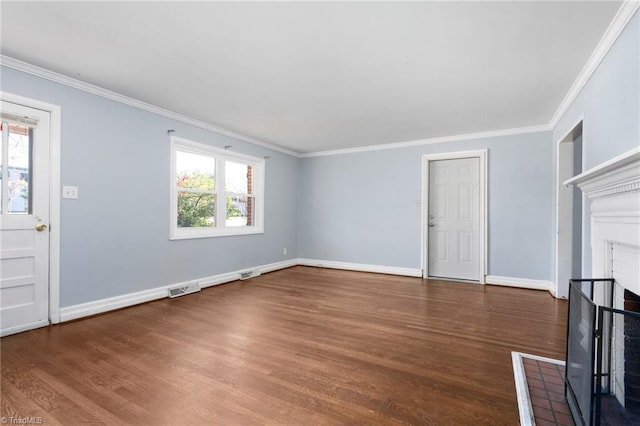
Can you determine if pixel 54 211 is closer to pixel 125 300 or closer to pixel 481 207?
pixel 125 300

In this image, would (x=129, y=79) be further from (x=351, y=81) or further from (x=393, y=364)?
(x=393, y=364)

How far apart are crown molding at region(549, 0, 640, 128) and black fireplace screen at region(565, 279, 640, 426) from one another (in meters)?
1.79

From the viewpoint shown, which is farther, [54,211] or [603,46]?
[54,211]

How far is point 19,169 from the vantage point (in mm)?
2836

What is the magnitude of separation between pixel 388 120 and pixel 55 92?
153 inches

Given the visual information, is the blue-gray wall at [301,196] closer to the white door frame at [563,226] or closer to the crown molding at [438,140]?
the crown molding at [438,140]

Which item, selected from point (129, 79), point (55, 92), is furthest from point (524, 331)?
point (55, 92)

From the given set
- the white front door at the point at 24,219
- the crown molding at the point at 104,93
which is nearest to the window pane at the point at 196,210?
the crown molding at the point at 104,93

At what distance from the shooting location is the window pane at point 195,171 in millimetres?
4359

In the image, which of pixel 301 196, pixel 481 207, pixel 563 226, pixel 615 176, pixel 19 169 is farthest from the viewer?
pixel 301 196

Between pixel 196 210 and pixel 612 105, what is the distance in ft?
15.5

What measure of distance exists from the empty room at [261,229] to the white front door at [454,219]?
35 millimetres

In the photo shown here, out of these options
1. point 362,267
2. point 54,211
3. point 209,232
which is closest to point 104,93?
point 54,211

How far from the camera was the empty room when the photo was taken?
5.89 feet
